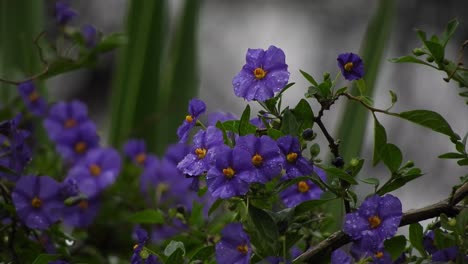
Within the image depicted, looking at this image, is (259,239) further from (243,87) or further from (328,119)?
(328,119)

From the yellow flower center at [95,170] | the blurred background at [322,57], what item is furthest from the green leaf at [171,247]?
the blurred background at [322,57]

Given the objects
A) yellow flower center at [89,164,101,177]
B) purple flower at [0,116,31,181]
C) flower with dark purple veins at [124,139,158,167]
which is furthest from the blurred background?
purple flower at [0,116,31,181]

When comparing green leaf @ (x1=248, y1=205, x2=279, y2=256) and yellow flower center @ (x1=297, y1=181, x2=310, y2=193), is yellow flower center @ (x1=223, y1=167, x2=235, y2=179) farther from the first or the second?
yellow flower center @ (x1=297, y1=181, x2=310, y2=193)

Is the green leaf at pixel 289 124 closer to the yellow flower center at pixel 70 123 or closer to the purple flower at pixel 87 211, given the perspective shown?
the purple flower at pixel 87 211

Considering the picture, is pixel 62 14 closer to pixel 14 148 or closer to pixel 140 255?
pixel 14 148

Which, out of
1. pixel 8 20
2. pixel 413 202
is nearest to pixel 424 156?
pixel 413 202

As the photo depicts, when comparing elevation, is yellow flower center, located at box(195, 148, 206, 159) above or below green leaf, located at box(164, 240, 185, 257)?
above

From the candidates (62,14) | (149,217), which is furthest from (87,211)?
(149,217)
